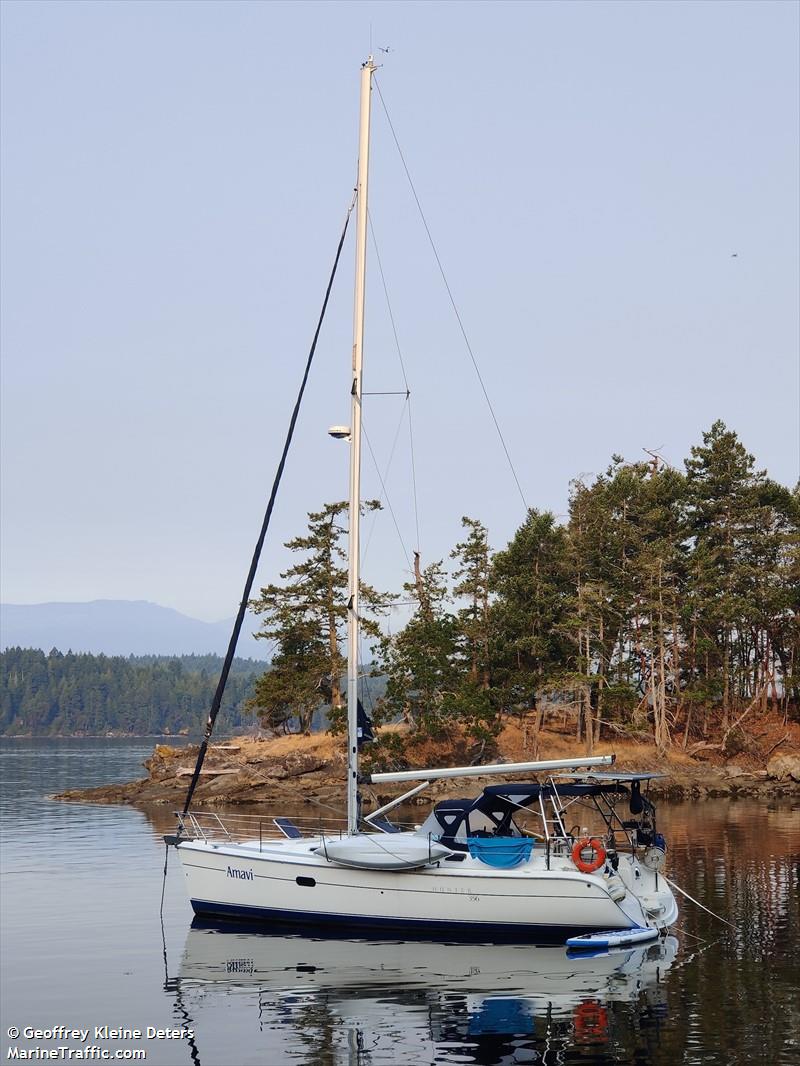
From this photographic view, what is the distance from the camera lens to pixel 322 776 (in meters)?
63.5

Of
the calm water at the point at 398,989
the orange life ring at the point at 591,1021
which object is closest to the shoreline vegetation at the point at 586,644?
the calm water at the point at 398,989

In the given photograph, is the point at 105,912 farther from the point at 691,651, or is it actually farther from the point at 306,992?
the point at 691,651

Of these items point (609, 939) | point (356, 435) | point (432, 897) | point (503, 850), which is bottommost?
point (609, 939)

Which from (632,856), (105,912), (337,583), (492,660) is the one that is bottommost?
(105,912)

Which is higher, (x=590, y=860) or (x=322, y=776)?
(x=590, y=860)

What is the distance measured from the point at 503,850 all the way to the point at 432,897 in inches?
68.3

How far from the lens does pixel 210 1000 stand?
20.5m

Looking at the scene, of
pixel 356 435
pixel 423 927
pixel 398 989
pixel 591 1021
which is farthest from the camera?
pixel 356 435

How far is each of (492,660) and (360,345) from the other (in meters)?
42.0

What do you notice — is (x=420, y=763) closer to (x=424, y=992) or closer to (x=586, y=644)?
(x=586, y=644)

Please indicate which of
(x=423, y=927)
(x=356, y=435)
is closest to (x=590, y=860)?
(x=423, y=927)

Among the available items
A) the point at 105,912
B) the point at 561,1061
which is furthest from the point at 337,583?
the point at 561,1061

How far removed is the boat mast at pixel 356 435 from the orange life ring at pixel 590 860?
4843mm

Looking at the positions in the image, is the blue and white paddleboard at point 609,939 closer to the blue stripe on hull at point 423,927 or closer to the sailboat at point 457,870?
the sailboat at point 457,870
